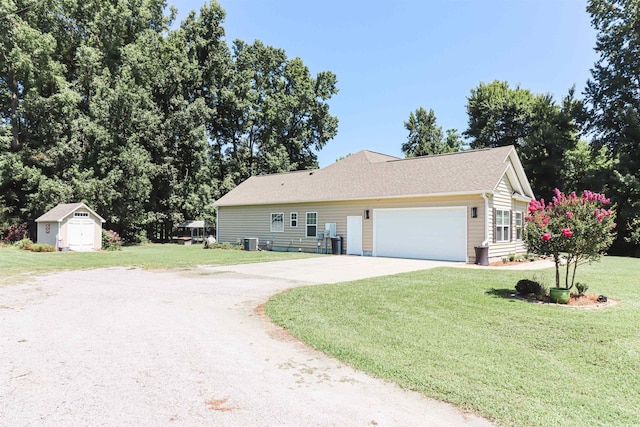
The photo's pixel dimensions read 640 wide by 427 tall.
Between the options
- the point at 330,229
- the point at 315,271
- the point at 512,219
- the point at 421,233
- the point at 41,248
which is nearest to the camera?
the point at 315,271

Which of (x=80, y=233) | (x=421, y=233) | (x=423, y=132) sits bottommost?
(x=80, y=233)

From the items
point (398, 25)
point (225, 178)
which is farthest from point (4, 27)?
point (398, 25)

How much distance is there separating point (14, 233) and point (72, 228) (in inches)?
302

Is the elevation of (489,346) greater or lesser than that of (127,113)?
lesser

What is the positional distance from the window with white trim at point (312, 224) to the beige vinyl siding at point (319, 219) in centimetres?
22

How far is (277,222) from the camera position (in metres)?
22.3

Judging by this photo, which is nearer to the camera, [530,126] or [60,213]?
[60,213]

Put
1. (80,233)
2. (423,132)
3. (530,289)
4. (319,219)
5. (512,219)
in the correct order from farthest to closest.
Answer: (423,132) → (80,233) → (319,219) → (512,219) → (530,289)

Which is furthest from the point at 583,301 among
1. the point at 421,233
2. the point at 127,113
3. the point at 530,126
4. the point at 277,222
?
the point at 530,126

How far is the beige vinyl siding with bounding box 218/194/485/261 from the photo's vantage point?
15.3 metres

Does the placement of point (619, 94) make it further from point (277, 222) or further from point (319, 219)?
point (277, 222)

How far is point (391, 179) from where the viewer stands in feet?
62.1

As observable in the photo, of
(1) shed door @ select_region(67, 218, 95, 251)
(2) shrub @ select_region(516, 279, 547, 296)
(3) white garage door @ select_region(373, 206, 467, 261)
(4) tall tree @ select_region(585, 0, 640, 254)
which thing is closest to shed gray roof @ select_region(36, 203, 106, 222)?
(1) shed door @ select_region(67, 218, 95, 251)

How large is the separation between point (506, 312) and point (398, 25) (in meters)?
13.5
